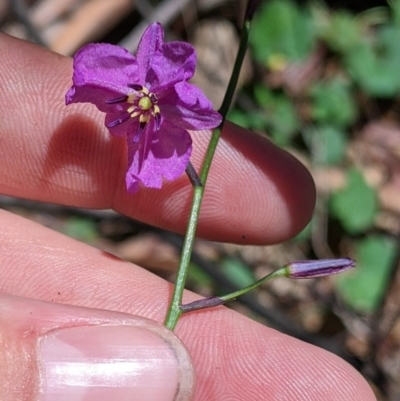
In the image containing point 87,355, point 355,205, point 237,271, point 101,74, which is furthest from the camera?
point 355,205

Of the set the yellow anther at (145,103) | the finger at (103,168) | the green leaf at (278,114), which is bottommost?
the green leaf at (278,114)

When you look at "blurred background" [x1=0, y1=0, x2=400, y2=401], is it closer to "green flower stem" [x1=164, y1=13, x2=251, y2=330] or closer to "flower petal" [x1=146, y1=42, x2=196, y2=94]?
"green flower stem" [x1=164, y1=13, x2=251, y2=330]

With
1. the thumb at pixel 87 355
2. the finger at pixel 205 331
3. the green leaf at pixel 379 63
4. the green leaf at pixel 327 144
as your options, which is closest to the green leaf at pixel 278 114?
the green leaf at pixel 327 144

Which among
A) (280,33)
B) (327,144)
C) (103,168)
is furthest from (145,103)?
(280,33)

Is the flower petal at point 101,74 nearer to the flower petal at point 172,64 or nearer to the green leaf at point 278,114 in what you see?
the flower petal at point 172,64

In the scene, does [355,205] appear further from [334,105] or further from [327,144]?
[334,105]

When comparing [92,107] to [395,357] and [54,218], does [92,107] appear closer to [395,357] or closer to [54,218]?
[54,218]

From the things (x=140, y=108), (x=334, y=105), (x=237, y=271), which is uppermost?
(x=140, y=108)
